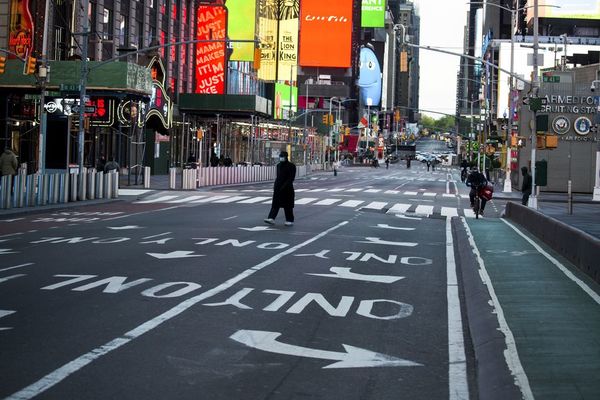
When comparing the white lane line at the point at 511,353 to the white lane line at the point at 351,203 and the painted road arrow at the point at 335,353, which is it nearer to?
the painted road arrow at the point at 335,353

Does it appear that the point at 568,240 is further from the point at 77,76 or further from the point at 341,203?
the point at 77,76

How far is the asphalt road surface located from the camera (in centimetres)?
758

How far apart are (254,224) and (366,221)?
475 centimetres

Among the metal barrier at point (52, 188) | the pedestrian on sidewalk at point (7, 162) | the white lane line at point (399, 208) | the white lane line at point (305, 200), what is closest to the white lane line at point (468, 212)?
the white lane line at point (399, 208)

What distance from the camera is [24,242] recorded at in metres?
19.4

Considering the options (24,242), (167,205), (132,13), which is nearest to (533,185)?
(167,205)

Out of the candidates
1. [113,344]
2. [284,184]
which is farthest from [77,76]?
[113,344]

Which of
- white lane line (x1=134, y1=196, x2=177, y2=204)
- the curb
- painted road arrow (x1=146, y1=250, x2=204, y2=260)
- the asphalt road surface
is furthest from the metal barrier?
the curb

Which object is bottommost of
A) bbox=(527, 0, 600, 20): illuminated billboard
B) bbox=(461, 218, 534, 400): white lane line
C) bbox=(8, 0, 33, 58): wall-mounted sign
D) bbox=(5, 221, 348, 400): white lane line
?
bbox=(5, 221, 348, 400): white lane line

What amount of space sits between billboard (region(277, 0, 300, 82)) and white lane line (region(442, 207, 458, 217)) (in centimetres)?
6952

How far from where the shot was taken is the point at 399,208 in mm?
37906

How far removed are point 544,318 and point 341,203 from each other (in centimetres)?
2878

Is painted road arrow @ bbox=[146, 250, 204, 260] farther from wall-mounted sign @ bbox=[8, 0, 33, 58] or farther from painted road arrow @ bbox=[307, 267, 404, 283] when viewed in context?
wall-mounted sign @ bbox=[8, 0, 33, 58]

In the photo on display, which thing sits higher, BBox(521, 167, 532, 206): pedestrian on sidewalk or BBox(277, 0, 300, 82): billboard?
BBox(277, 0, 300, 82): billboard
